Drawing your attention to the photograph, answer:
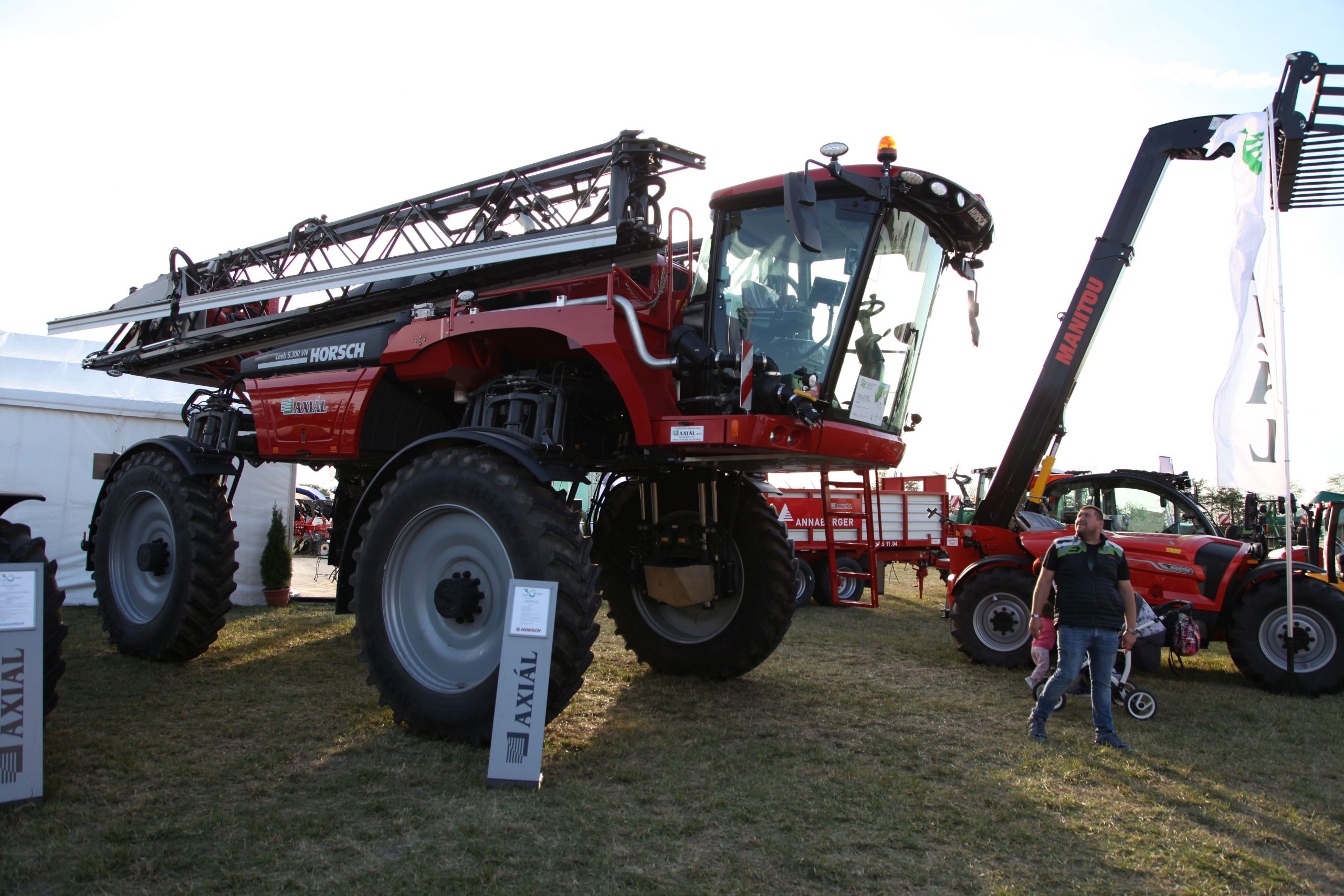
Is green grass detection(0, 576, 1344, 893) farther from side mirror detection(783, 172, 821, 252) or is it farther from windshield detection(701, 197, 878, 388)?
side mirror detection(783, 172, 821, 252)

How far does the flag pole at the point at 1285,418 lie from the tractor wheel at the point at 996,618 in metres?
1.88

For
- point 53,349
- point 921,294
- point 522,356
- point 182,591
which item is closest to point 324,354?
point 522,356

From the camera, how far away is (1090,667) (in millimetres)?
5270

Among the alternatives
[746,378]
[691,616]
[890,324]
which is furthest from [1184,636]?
[746,378]

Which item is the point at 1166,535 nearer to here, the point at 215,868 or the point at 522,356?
the point at 522,356

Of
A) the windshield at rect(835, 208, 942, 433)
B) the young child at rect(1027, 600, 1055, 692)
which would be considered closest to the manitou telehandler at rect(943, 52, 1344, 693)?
the young child at rect(1027, 600, 1055, 692)

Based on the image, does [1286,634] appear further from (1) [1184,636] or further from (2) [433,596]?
(2) [433,596]

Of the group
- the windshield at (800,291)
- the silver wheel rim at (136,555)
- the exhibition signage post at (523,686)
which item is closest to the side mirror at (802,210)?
the windshield at (800,291)

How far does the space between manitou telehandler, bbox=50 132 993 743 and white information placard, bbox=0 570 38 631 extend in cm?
153

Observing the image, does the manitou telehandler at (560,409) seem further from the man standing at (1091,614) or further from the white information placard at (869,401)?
the man standing at (1091,614)

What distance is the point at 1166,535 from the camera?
303 inches

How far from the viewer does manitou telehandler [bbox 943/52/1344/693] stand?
684 centimetres

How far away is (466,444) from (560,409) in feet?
1.84

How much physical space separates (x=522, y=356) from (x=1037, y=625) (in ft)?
12.4
